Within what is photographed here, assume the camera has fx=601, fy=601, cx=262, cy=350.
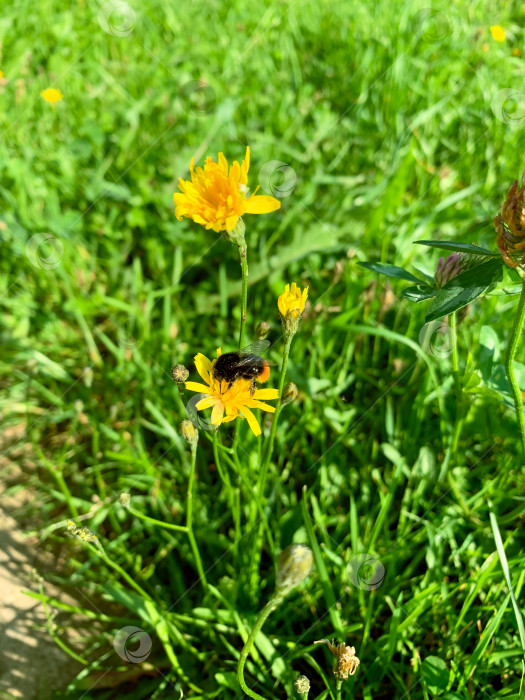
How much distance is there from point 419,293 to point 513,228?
0.20m

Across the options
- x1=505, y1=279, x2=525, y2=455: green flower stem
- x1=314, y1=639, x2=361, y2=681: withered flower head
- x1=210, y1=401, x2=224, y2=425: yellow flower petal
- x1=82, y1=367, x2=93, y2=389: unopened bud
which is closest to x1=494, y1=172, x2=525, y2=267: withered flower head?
x1=505, y1=279, x2=525, y2=455: green flower stem

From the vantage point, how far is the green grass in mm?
1027

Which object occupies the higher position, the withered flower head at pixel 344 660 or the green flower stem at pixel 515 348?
the green flower stem at pixel 515 348

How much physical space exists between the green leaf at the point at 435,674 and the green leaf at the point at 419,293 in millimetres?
558

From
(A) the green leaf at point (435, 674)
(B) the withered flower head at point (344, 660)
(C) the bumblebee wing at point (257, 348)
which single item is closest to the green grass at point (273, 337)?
(A) the green leaf at point (435, 674)

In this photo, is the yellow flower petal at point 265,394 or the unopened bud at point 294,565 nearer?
the unopened bud at point 294,565

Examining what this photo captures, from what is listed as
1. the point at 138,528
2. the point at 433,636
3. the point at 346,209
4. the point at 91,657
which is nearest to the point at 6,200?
the point at 346,209

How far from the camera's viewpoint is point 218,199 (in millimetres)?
817

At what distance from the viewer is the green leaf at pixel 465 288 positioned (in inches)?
29.3

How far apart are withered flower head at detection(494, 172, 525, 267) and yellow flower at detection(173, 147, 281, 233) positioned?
279mm

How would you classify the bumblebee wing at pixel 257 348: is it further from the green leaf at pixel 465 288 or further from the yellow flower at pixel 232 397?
the green leaf at pixel 465 288

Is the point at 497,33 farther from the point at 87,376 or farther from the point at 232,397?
the point at 232,397

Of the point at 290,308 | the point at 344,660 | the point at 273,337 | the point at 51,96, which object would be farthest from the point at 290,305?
the point at 51,96

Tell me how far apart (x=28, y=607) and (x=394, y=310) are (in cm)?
101
